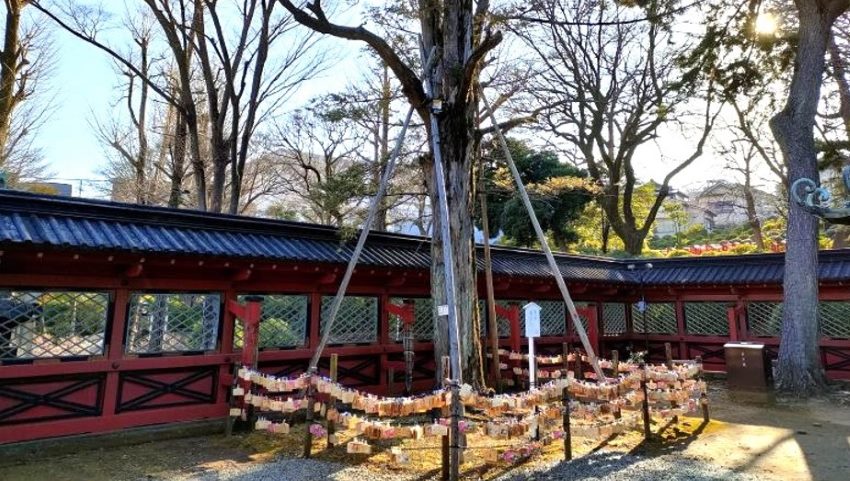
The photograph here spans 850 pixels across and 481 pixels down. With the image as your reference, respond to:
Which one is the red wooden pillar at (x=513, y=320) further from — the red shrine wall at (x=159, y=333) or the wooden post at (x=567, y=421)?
the wooden post at (x=567, y=421)

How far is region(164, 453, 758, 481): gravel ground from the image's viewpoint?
491 cm

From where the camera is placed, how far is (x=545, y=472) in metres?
5.12

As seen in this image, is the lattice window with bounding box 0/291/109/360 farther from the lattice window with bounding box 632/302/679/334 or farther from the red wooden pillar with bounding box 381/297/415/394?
the lattice window with bounding box 632/302/679/334

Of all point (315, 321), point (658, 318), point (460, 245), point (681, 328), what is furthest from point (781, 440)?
point (658, 318)

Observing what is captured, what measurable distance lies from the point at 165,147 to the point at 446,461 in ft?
52.7

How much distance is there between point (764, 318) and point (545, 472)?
10032mm

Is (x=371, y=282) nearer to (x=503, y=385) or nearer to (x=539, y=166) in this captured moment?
(x=503, y=385)

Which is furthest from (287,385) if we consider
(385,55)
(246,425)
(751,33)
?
(751,33)

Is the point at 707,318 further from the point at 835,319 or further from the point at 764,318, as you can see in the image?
the point at 835,319

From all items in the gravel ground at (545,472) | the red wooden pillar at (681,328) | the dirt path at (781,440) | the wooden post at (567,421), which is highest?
the red wooden pillar at (681,328)

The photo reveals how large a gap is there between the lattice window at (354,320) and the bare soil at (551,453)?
214 cm

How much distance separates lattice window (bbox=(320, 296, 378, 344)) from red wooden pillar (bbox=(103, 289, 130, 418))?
295cm

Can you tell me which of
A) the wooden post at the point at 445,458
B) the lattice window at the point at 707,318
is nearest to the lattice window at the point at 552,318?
the lattice window at the point at 707,318

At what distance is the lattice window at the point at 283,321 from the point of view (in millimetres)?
7906
